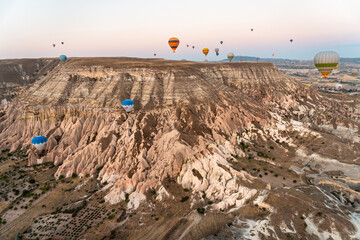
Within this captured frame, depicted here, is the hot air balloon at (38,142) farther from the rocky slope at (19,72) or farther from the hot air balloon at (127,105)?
the rocky slope at (19,72)

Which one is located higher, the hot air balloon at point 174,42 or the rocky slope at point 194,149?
the hot air balloon at point 174,42

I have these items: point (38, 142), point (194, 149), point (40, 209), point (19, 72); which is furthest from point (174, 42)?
point (19, 72)

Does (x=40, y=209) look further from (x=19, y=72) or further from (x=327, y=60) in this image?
(x=19, y=72)

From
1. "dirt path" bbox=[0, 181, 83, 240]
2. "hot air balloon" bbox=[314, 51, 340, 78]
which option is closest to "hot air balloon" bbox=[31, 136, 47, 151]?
"dirt path" bbox=[0, 181, 83, 240]

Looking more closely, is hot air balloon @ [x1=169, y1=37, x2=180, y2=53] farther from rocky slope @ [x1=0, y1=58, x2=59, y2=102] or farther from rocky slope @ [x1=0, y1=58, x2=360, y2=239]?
rocky slope @ [x1=0, y1=58, x2=59, y2=102]

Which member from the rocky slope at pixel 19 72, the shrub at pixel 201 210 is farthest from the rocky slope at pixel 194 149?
the rocky slope at pixel 19 72

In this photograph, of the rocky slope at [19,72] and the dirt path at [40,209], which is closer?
the dirt path at [40,209]
